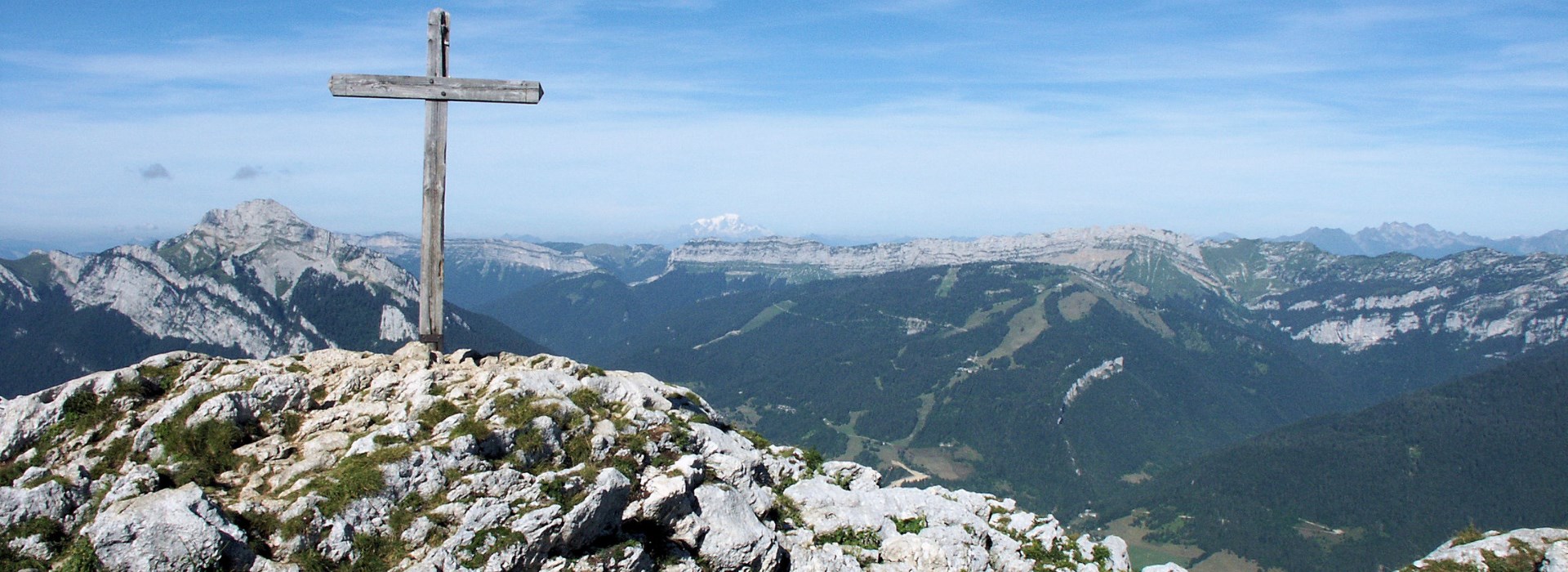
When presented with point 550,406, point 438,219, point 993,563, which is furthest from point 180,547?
point 993,563

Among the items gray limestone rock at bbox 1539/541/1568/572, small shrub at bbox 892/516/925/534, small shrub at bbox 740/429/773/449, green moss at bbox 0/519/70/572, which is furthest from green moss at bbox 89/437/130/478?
gray limestone rock at bbox 1539/541/1568/572

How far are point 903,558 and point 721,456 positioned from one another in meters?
5.55

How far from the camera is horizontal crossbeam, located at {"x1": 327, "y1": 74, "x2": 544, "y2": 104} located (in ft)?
66.7

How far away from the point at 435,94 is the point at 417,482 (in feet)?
32.3

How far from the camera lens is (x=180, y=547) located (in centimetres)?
1357

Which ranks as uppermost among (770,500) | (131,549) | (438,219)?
(438,219)

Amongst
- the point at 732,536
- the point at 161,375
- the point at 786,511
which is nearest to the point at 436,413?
the point at 161,375

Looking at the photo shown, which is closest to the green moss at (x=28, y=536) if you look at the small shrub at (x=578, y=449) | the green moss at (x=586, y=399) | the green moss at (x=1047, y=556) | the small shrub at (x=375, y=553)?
the small shrub at (x=375, y=553)

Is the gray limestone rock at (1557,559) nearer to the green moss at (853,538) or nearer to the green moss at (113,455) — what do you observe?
the green moss at (853,538)

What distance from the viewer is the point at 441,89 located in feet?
67.0

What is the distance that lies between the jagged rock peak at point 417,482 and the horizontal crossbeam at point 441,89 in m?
6.71

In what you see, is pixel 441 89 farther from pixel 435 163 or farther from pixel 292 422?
pixel 292 422

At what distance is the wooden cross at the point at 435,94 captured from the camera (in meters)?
20.3

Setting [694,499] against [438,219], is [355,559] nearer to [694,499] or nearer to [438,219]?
[694,499]
